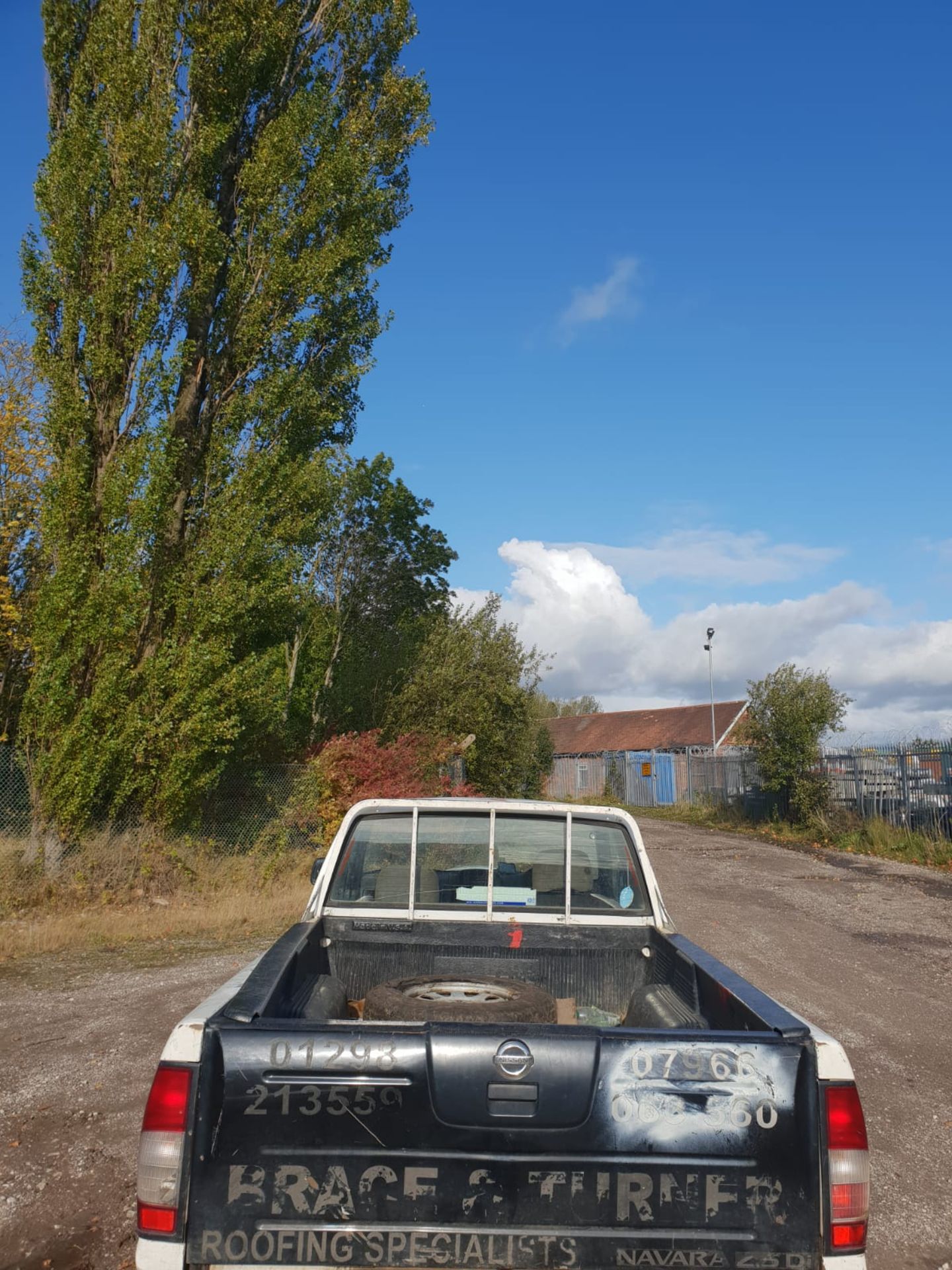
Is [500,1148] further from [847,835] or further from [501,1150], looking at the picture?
[847,835]

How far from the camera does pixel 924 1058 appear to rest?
623cm

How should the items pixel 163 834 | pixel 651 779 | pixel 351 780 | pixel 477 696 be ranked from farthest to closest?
pixel 651 779, pixel 477 696, pixel 351 780, pixel 163 834

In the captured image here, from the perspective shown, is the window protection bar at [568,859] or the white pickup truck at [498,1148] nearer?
the white pickup truck at [498,1148]

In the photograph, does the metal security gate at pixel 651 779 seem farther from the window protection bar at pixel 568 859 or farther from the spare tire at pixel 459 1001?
the spare tire at pixel 459 1001

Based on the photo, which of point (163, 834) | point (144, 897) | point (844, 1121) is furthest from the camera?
point (163, 834)

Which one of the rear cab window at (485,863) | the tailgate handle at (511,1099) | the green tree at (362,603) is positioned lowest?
the tailgate handle at (511,1099)

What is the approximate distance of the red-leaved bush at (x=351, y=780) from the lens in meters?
14.5

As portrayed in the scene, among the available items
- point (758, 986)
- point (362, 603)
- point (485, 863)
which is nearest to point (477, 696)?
point (362, 603)

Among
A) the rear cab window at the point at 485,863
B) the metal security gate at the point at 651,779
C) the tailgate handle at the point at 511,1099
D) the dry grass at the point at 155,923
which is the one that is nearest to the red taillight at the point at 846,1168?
the tailgate handle at the point at 511,1099

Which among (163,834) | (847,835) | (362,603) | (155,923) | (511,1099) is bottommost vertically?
(155,923)

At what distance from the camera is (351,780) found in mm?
15109

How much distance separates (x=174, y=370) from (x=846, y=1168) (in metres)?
12.6

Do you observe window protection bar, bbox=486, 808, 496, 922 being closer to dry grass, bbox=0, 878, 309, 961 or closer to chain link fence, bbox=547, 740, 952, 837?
dry grass, bbox=0, 878, 309, 961

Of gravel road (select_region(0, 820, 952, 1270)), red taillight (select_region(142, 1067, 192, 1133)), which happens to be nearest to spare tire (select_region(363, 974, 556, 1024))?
red taillight (select_region(142, 1067, 192, 1133))
